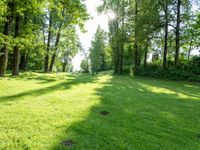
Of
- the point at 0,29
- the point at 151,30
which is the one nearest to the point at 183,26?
the point at 151,30

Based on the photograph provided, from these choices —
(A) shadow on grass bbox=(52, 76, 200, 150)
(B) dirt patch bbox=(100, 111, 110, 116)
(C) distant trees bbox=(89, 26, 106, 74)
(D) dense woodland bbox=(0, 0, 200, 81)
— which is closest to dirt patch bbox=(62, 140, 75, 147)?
(A) shadow on grass bbox=(52, 76, 200, 150)

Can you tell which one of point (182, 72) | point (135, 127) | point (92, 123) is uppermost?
point (182, 72)

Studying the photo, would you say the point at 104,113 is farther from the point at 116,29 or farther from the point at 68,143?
the point at 116,29

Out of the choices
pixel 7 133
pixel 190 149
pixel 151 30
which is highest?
pixel 151 30

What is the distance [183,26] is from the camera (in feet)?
101

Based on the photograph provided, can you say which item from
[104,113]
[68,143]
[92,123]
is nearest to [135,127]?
[92,123]

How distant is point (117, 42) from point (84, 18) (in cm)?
2356

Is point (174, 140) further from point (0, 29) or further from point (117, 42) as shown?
point (117, 42)

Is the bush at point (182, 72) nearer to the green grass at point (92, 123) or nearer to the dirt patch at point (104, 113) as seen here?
the green grass at point (92, 123)

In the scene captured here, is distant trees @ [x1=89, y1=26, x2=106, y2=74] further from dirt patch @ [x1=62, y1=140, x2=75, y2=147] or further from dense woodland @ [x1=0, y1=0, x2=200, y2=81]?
dirt patch @ [x1=62, y1=140, x2=75, y2=147]

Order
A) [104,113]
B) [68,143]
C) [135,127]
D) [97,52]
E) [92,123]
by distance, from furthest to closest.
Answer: [97,52] < [104,113] < [135,127] < [92,123] < [68,143]

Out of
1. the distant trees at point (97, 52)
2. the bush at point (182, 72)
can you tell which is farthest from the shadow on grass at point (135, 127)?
the distant trees at point (97, 52)

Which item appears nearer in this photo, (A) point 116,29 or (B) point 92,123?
(B) point 92,123

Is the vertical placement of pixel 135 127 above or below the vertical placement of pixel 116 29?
below
